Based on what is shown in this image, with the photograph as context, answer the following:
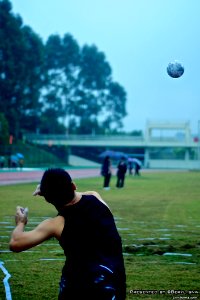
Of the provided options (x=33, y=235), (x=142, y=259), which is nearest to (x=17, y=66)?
(x=142, y=259)

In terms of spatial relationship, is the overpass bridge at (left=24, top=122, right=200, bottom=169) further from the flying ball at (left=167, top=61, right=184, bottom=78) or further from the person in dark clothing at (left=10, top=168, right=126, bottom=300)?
the person in dark clothing at (left=10, top=168, right=126, bottom=300)

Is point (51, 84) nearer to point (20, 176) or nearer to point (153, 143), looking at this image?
point (153, 143)

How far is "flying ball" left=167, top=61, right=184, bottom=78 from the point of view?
35.1 feet

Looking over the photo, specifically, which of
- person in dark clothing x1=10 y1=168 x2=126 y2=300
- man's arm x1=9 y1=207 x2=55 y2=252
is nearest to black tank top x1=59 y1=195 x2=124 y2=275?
person in dark clothing x1=10 y1=168 x2=126 y2=300

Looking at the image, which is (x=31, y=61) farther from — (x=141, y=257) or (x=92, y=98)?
(x=141, y=257)

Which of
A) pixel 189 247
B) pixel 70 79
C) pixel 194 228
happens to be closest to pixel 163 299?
pixel 189 247

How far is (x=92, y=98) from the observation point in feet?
321

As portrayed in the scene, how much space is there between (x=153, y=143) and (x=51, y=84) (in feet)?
62.3

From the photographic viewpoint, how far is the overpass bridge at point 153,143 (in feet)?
271

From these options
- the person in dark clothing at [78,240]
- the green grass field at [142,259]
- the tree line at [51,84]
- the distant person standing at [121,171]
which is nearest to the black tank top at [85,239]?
the person in dark clothing at [78,240]

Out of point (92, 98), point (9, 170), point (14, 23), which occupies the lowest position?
point (9, 170)

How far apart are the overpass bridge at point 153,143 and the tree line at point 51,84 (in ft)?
12.2

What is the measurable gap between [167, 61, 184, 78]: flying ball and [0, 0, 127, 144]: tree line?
5378cm

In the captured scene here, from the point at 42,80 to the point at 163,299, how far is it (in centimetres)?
7502
